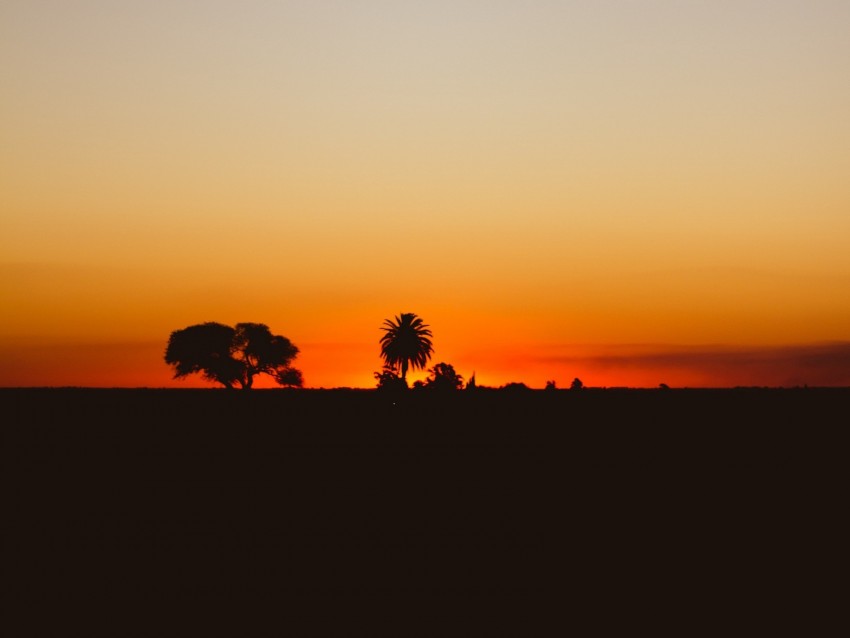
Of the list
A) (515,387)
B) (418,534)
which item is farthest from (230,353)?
(418,534)

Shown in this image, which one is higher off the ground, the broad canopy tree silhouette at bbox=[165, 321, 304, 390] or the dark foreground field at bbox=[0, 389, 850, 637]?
the broad canopy tree silhouette at bbox=[165, 321, 304, 390]

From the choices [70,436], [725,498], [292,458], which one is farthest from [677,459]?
[70,436]

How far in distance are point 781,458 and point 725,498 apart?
14580 mm

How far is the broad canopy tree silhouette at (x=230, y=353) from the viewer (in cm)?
16512

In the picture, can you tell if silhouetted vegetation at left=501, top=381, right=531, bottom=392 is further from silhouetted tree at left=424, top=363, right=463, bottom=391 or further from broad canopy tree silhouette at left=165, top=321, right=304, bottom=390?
broad canopy tree silhouette at left=165, top=321, right=304, bottom=390

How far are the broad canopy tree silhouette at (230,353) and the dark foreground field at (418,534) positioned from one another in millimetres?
109163

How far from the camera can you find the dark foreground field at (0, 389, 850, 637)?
18.6 metres

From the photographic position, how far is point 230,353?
168m

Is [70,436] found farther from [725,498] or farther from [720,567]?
[720,567]

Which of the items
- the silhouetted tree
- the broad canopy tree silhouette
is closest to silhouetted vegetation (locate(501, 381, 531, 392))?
the silhouetted tree

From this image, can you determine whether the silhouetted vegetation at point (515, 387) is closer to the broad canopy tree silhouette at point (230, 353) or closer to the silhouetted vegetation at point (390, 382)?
the silhouetted vegetation at point (390, 382)

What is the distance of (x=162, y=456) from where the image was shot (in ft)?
153

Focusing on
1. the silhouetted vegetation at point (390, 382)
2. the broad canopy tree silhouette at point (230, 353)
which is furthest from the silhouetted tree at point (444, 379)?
the broad canopy tree silhouette at point (230, 353)

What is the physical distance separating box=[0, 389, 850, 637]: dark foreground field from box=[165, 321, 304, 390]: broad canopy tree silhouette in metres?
109
